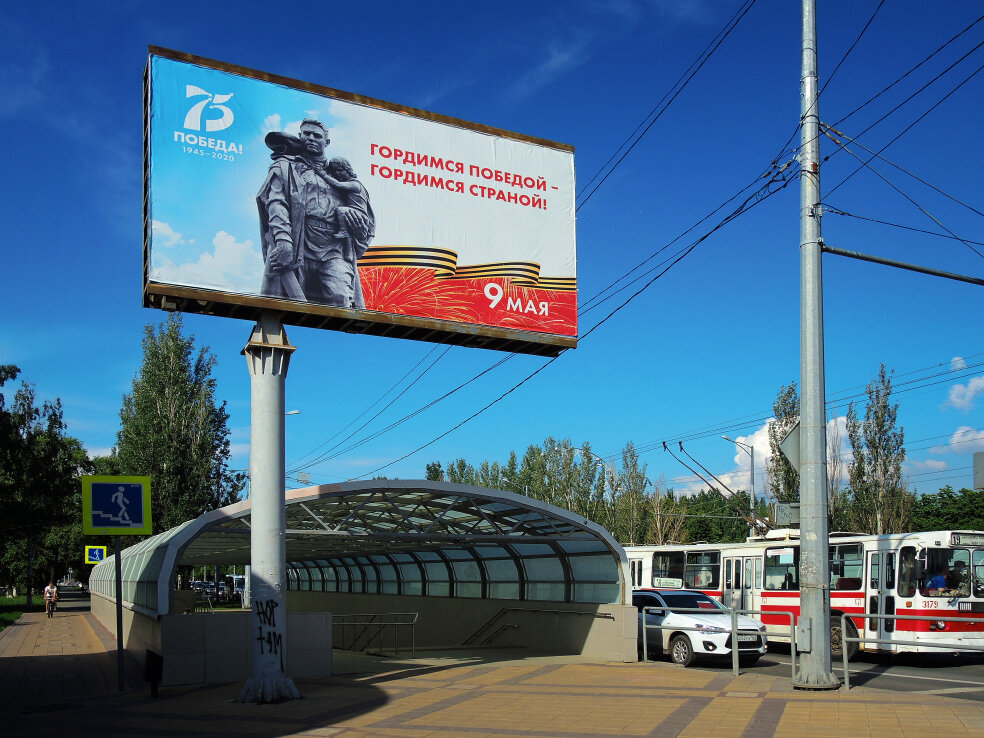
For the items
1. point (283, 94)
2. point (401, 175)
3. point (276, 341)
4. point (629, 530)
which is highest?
point (283, 94)

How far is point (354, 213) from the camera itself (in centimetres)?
1619

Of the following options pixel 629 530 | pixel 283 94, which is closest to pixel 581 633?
pixel 283 94

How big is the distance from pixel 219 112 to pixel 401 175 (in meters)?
3.36

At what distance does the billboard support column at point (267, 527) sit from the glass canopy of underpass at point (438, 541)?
1.83 meters

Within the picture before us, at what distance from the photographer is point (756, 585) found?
24.0 m

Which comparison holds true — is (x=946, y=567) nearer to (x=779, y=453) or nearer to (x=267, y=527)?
(x=267, y=527)

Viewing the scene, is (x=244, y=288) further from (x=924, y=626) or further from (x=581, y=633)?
(x=924, y=626)

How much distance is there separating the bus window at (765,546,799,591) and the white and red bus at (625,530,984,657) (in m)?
0.03

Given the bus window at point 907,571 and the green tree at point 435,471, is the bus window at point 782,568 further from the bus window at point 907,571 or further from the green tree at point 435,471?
the green tree at point 435,471

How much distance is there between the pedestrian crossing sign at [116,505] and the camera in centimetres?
1490

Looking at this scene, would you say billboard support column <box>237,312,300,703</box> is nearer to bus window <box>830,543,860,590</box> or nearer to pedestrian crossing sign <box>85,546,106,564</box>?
bus window <box>830,543,860,590</box>

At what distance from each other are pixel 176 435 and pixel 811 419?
36159 mm

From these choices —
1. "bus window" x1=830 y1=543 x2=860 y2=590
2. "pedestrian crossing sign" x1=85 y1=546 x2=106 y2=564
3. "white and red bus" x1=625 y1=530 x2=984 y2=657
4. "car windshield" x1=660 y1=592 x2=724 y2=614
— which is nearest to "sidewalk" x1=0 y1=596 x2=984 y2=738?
"car windshield" x1=660 y1=592 x2=724 y2=614

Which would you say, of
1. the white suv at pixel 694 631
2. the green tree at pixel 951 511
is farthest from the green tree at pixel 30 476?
the green tree at pixel 951 511
